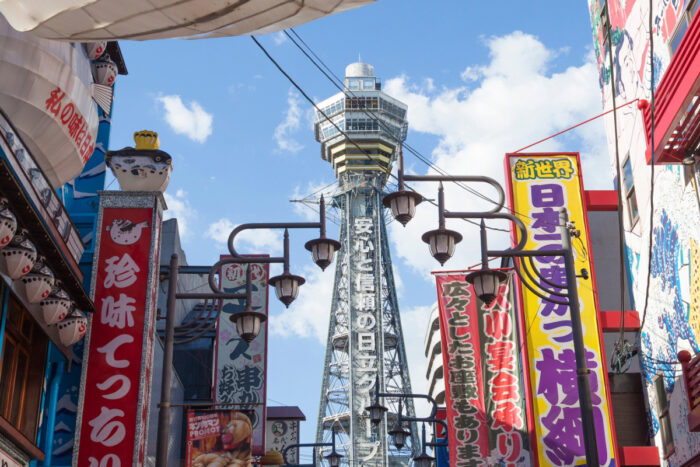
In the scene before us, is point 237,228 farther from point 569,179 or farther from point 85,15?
point 85,15

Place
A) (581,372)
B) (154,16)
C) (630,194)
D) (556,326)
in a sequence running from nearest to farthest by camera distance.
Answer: (154,16)
(581,372)
(556,326)
(630,194)

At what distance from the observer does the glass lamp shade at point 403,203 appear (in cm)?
1396

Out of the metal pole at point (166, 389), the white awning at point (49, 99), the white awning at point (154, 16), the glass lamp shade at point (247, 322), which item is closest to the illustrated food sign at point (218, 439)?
the metal pole at point (166, 389)

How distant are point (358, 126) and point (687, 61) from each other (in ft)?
384

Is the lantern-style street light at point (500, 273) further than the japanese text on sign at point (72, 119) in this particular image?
No

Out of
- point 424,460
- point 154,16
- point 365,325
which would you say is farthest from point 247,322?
point 365,325

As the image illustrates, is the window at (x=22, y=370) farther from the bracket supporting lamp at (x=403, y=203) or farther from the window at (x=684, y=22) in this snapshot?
the window at (x=684, y=22)

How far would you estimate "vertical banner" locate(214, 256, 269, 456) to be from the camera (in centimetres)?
2839

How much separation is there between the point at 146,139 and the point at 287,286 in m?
7.26

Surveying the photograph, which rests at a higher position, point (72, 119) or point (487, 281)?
point (72, 119)

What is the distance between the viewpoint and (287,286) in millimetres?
15430

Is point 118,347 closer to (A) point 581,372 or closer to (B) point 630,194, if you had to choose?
(A) point 581,372

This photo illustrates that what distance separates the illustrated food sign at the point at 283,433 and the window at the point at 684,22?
31.5 meters

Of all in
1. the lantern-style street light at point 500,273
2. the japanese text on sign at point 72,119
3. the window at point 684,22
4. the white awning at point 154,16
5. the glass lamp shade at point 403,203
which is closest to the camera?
the white awning at point 154,16
